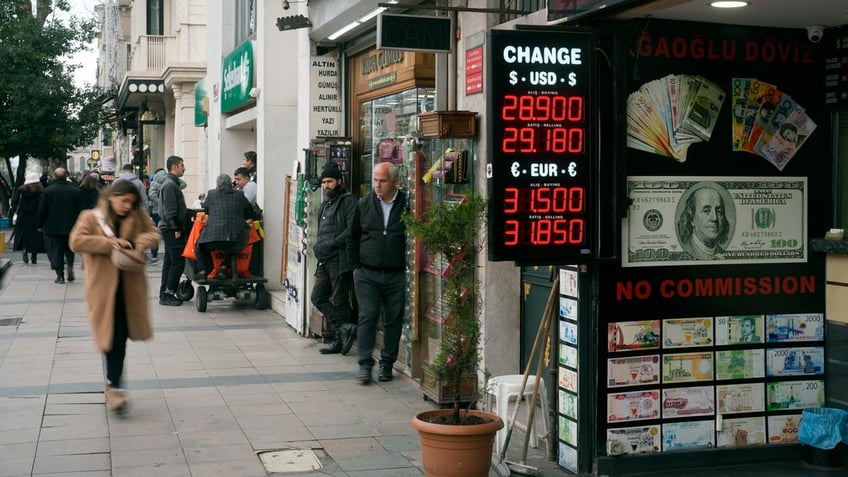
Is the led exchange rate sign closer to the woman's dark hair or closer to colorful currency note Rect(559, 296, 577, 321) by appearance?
colorful currency note Rect(559, 296, 577, 321)

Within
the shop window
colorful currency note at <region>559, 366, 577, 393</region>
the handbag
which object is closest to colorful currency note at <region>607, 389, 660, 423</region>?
colorful currency note at <region>559, 366, 577, 393</region>

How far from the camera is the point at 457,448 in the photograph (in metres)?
5.92

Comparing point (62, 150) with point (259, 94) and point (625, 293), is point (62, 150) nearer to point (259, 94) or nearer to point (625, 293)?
point (259, 94)

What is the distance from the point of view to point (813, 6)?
5.98 meters

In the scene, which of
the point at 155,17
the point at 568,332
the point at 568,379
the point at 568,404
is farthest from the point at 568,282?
the point at 155,17

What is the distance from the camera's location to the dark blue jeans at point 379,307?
9094mm

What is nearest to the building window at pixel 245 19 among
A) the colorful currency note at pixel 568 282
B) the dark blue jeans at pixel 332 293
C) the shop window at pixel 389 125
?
the shop window at pixel 389 125

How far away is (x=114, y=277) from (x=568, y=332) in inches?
137

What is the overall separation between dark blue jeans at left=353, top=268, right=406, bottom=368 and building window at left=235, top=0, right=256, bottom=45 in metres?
9.37

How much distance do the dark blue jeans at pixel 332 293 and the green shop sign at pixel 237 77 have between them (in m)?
6.16

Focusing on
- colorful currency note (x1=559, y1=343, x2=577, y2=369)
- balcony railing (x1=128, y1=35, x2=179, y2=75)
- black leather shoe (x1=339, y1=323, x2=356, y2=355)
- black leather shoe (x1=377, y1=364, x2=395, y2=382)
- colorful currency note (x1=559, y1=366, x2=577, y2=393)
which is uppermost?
balcony railing (x1=128, y1=35, x2=179, y2=75)

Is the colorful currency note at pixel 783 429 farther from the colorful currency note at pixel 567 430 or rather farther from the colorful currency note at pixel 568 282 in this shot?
the colorful currency note at pixel 568 282

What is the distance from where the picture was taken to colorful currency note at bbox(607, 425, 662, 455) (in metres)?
6.39

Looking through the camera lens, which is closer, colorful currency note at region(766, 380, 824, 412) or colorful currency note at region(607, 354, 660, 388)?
colorful currency note at region(607, 354, 660, 388)
